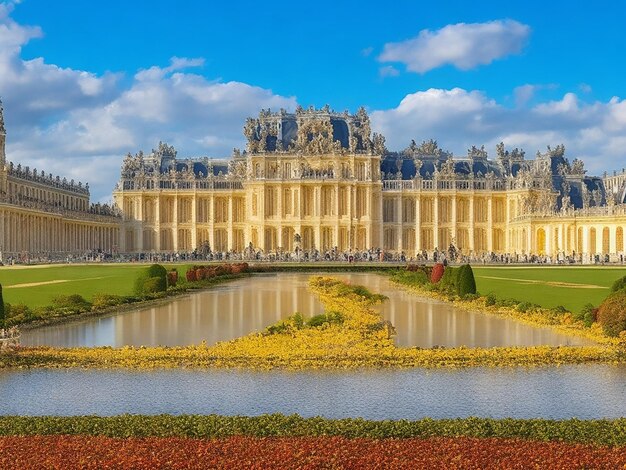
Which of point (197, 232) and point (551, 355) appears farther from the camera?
point (197, 232)

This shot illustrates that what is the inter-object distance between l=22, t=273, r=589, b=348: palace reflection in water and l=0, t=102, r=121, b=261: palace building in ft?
136

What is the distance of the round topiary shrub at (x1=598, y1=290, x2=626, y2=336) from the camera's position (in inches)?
790

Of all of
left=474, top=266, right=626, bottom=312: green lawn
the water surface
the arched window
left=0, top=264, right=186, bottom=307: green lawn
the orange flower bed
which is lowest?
the water surface

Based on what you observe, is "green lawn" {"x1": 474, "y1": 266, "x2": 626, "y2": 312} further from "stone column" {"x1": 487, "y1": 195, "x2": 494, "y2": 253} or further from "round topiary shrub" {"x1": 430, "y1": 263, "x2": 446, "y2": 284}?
"stone column" {"x1": 487, "y1": 195, "x2": 494, "y2": 253}

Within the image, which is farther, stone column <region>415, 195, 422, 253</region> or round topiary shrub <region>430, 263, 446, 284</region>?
stone column <region>415, 195, 422, 253</region>

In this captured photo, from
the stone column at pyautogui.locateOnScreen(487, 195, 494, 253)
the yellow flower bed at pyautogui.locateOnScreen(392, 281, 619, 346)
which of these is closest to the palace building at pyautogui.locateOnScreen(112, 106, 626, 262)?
the stone column at pyautogui.locateOnScreen(487, 195, 494, 253)

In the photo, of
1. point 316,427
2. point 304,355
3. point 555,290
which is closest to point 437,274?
point 555,290

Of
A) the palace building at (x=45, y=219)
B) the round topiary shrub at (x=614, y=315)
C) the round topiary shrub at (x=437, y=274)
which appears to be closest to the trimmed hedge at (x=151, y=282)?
the round topiary shrub at (x=437, y=274)

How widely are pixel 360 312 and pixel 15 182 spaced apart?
58012 millimetres

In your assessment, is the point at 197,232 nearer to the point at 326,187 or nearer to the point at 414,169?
the point at 326,187

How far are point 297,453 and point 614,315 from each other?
12958mm

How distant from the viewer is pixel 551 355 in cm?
1747

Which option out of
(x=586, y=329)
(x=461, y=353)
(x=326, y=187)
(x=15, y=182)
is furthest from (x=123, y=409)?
(x=326, y=187)

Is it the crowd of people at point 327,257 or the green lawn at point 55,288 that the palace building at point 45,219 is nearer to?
the crowd of people at point 327,257
